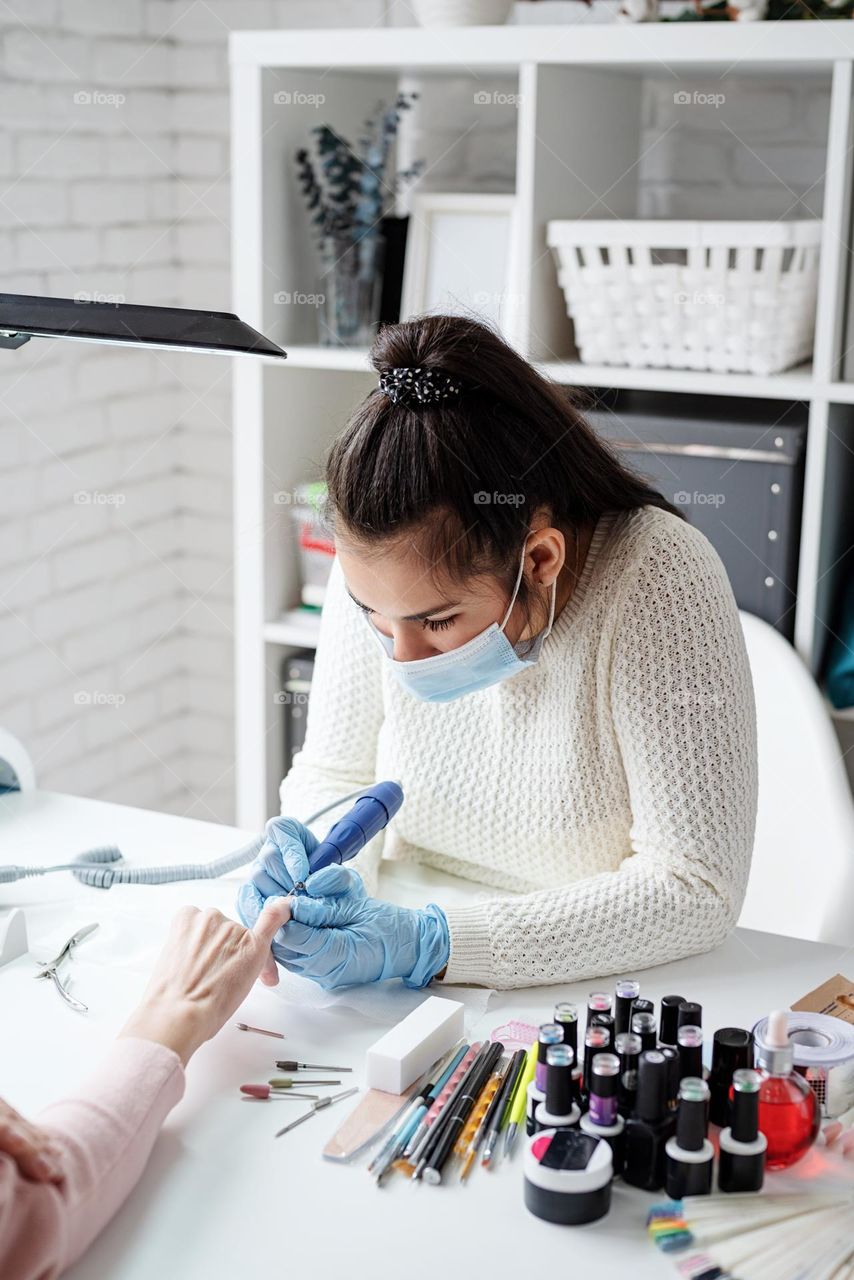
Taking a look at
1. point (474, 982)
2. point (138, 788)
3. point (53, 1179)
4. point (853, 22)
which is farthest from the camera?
point (138, 788)

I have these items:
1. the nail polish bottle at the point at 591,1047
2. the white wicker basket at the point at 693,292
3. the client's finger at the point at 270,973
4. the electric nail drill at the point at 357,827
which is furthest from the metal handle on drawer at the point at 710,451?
the nail polish bottle at the point at 591,1047

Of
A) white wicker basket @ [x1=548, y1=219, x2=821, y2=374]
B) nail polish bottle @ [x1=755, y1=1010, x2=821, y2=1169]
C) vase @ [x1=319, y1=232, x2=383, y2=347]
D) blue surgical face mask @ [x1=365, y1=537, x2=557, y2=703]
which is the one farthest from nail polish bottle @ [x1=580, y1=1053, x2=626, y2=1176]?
vase @ [x1=319, y1=232, x2=383, y2=347]

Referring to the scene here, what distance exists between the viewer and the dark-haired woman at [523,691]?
1300 mm

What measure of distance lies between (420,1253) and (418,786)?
0.69 metres

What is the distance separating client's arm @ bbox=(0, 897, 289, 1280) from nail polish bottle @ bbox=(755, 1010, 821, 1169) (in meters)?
0.44

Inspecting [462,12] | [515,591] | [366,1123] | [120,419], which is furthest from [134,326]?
[120,419]

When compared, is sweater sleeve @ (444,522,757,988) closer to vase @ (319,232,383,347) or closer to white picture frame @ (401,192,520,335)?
white picture frame @ (401,192,520,335)

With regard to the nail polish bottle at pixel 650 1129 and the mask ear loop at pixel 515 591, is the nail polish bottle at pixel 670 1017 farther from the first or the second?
the mask ear loop at pixel 515 591

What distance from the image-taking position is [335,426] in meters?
2.52

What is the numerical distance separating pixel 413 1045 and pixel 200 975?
7.8 inches

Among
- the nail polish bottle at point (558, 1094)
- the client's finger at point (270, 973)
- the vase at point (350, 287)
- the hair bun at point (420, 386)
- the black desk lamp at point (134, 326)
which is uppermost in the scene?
the vase at point (350, 287)

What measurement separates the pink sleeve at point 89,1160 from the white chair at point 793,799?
39.7 inches

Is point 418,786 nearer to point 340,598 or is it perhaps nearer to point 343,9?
point 340,598

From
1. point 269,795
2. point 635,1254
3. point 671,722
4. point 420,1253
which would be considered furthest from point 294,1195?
point 269,795
